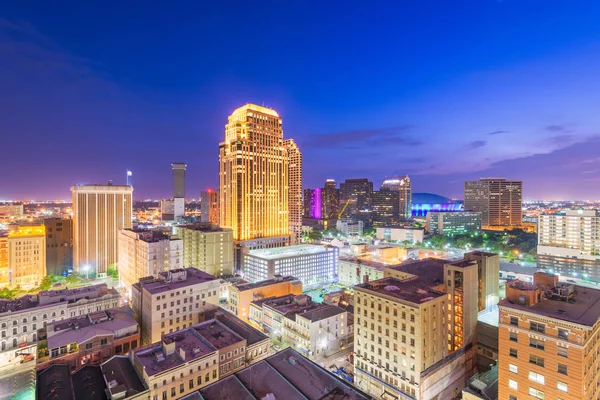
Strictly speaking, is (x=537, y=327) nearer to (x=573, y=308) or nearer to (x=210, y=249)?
(x=573, y=308)

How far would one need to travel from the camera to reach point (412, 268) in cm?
7231

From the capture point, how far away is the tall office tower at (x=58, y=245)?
108 metres

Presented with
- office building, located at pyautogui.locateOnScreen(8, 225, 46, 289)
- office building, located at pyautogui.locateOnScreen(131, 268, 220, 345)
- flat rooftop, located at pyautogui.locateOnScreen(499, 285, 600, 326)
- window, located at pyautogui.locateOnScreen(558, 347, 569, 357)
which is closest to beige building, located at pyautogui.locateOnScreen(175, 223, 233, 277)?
office building, located at pyautogui.locateOnScreen(131, 268, 220, 345)

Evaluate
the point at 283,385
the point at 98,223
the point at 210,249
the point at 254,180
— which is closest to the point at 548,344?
the point at 283,385

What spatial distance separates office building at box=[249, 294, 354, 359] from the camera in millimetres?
56531

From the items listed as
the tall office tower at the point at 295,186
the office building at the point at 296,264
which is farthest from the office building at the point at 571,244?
the tall office tower at the point at 295,186

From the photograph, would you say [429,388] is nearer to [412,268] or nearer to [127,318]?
[412,268]

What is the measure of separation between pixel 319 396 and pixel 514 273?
305 feet

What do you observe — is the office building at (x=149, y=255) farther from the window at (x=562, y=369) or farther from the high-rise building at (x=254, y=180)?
the window at (x=562, y=369)

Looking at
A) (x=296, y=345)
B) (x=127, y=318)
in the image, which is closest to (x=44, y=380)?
(x=127, y=318)

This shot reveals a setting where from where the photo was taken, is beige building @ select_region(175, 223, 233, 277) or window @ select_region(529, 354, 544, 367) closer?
window @ select_region(529, 354, 544, 367)

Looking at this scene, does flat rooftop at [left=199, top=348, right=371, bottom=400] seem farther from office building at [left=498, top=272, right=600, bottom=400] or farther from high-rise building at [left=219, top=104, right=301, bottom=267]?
high-rise building at [left=219, top=104, right=301, bottom=267]

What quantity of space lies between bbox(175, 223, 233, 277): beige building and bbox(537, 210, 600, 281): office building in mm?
109785

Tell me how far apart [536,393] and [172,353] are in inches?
1546
